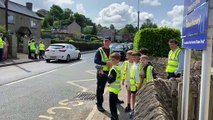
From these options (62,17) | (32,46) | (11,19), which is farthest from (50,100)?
A: (62,17)

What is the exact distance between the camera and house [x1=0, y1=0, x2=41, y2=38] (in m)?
50.4

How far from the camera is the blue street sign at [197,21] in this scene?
9.30 ft

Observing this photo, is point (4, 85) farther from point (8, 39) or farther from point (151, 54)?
point (8, 39)

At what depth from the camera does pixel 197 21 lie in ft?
10.6

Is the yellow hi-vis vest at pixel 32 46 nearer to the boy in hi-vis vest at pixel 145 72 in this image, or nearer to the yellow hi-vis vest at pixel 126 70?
the yellow hi-vis vest at pixel 126 70

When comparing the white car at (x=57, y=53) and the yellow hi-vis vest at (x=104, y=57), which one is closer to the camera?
the yellow hi-vis vest at (x=104, y=57)

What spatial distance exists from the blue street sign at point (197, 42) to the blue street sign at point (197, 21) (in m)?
0.05

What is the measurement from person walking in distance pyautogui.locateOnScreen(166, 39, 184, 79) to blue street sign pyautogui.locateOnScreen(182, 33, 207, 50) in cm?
410

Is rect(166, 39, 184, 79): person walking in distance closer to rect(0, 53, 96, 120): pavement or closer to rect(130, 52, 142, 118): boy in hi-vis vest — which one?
rect(130, 52, 142, 118): boy in hi-vis vest

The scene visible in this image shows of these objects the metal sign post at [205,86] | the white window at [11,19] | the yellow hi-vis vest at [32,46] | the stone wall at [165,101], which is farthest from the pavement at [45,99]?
the white window at [11,19]

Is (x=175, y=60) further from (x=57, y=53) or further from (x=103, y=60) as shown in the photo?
(x=57, y=53)

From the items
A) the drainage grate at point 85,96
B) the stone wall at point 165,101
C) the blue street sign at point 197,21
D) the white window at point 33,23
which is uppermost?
the white window at point 33,23

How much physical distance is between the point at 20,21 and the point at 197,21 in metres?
53.8

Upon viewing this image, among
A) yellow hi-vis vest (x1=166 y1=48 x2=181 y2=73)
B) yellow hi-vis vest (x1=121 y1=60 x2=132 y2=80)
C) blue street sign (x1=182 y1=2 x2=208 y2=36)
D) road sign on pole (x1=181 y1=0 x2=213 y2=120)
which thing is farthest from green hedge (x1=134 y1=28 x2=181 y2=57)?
road sign on pole (x1=181 y1=0 x2=213 y2=120)
